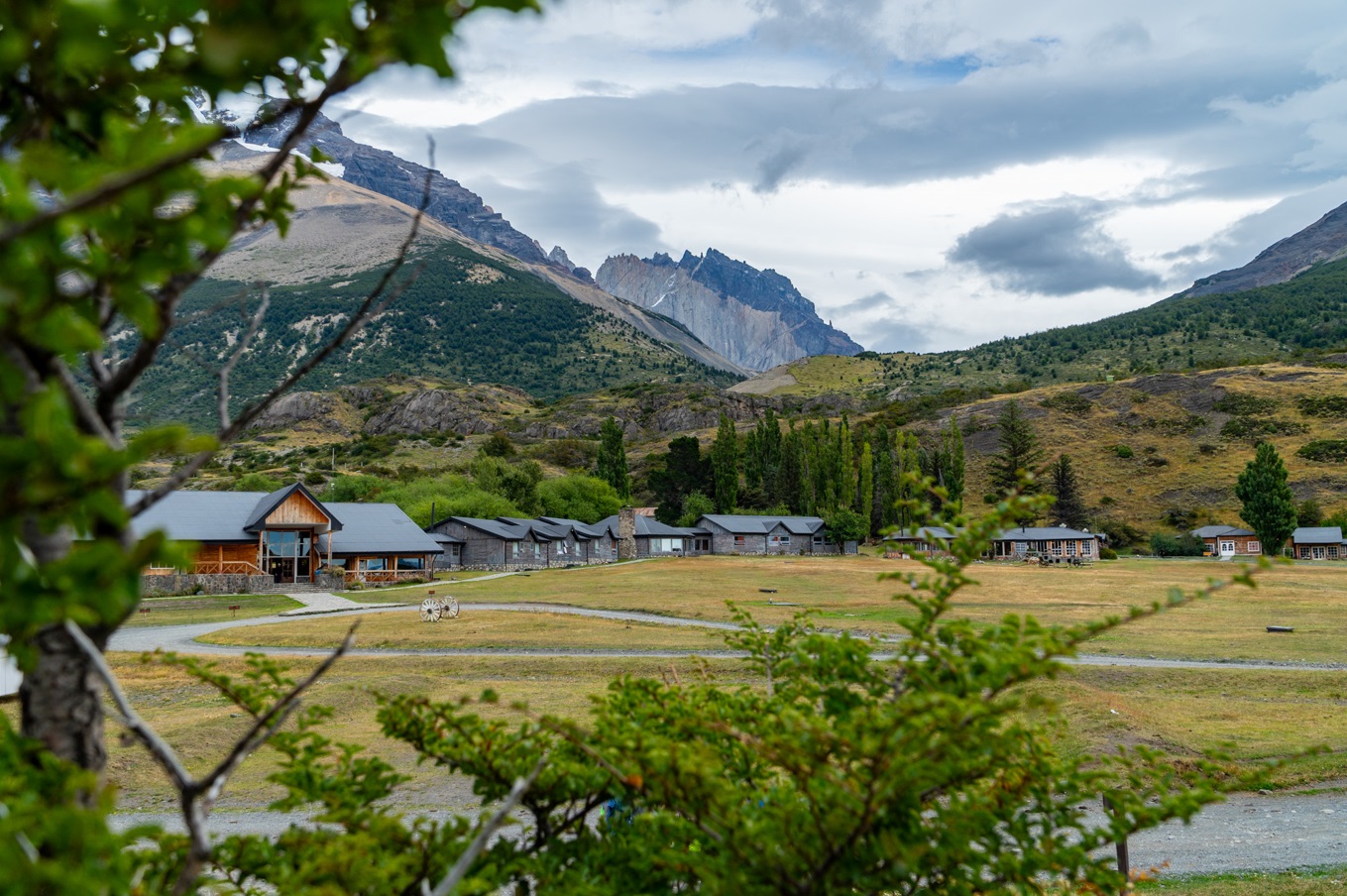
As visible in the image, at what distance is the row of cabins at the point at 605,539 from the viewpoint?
230ft

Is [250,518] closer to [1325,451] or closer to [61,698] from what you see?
[61,698]

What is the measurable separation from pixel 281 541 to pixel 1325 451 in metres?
107

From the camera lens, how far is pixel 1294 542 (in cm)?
7288

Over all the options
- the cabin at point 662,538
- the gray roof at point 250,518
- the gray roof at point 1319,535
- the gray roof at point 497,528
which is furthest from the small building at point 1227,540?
the gray roof at point 250,518

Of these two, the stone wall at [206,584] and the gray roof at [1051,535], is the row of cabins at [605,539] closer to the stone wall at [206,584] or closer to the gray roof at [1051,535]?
the gray roof at [1051,535]

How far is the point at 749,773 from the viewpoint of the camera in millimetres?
3689

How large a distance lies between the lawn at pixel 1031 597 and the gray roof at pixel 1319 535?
12.8m

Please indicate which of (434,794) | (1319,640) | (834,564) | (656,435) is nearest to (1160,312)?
(656,435)

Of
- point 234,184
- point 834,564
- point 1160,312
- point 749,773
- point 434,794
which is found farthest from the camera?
point 1160,312

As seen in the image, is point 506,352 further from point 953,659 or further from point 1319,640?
point 953,659

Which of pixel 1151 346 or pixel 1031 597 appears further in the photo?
pixel 1151 346

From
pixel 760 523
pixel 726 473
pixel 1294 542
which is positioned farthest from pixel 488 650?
pixel 1294 542

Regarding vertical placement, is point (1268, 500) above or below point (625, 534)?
above

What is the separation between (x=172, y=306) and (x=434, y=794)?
37.0ft
